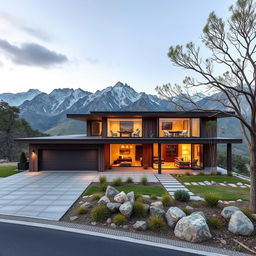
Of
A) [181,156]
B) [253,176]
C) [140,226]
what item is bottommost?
[140,226]

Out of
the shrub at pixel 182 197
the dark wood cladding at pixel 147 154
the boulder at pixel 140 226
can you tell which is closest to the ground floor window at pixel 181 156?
the dark wood cladding at pixel 147 154

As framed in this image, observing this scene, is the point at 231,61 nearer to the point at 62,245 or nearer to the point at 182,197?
the point at 182,197

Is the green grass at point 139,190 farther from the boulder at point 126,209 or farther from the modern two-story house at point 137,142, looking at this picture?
the modern two-story house at point 137,142

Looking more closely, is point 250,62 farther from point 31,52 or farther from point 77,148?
point 31,52

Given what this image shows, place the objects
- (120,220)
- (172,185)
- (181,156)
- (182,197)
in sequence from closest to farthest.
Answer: (120,220)
(182,197)
(172,185)
(181,156)

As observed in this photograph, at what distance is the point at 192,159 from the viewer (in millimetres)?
15680

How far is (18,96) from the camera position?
153m

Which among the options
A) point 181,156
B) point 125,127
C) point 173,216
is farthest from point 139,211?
point 181,156

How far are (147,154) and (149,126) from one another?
8.52 ft

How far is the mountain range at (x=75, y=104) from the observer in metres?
113

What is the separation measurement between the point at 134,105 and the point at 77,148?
109 meters

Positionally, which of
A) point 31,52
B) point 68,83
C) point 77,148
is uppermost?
point 68,83

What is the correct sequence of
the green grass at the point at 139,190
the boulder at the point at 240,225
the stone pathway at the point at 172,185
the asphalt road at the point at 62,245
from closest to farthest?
1. the asphalt road at the point at 62,245
2. the boulder at the point at 240,225
3. the green grass at the point at 139,190
4. the stone pathway at the point at 172,185

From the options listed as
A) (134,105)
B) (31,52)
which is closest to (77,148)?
(31,52)
